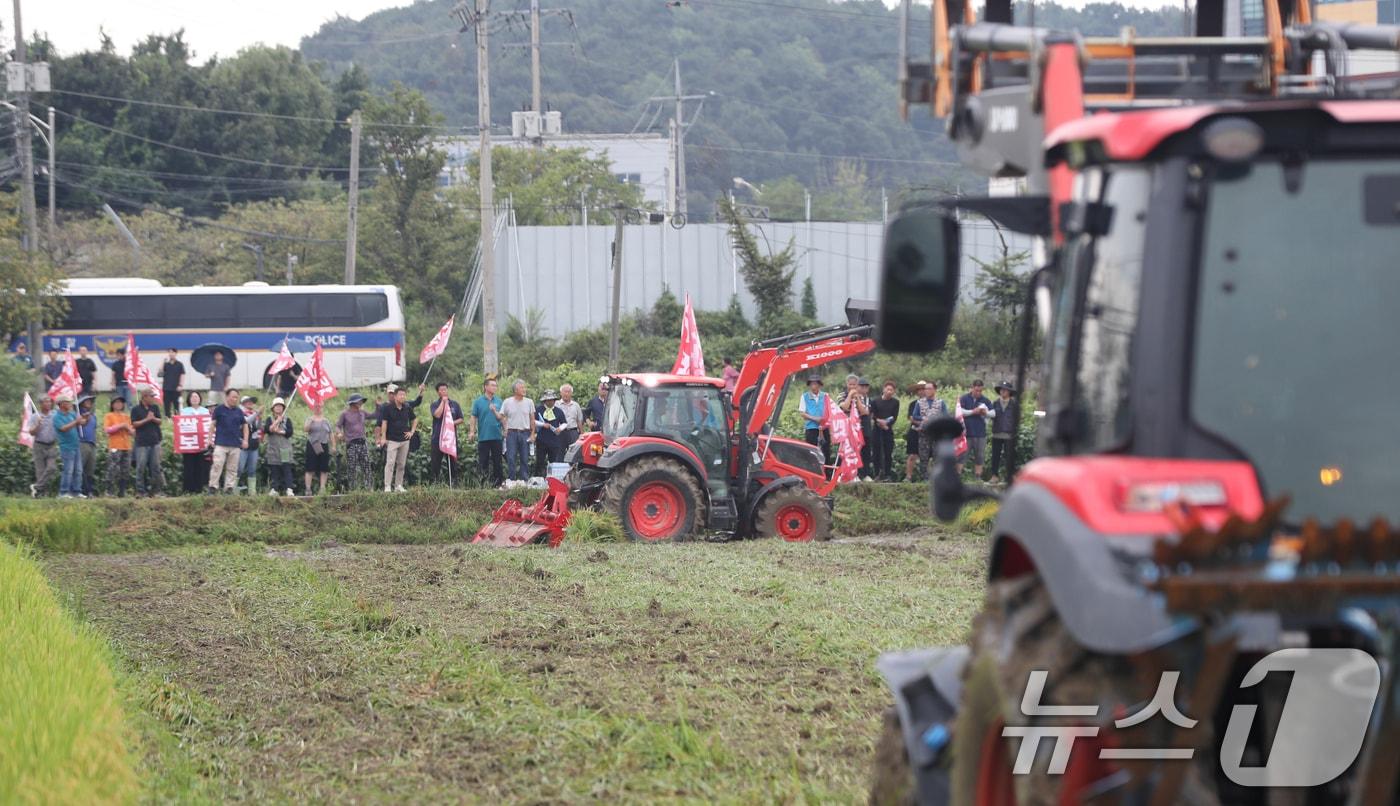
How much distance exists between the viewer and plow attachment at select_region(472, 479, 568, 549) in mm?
17781

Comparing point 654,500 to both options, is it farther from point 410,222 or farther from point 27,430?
point 410,222

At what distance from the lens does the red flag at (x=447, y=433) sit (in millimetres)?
22953

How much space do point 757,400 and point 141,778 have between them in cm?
1227

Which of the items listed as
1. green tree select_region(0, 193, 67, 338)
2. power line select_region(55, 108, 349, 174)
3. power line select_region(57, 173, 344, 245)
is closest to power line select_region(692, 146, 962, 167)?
power line select_region(55, 108, 349, 174)

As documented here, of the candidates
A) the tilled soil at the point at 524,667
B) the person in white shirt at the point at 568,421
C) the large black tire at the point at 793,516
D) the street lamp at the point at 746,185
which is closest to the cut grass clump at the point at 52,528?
the tilled soil at the point at 524,667

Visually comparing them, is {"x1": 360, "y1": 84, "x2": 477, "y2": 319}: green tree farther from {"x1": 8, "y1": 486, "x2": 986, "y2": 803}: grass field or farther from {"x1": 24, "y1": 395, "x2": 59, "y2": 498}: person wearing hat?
{"x1": 8, "y1": 486, "x2": 986, "y2": 803}: grass field

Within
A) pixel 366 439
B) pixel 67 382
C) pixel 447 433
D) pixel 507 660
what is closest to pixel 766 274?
pixel 447 433

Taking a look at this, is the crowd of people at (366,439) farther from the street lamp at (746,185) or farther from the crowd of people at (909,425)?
the street lamp at (746,185)

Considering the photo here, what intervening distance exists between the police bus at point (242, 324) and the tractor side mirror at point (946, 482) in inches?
1385

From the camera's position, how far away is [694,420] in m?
18.2

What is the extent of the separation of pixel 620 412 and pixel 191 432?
710cm

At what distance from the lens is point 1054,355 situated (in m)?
4.36

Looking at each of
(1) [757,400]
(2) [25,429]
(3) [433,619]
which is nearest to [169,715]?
(3) [433,619]

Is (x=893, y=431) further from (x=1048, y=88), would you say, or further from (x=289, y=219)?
(x=289, y=219)
